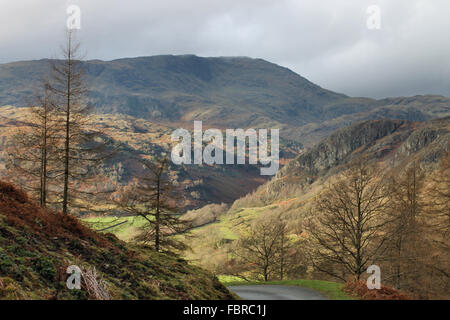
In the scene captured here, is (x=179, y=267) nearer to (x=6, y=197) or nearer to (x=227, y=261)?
(x=6, y=197)

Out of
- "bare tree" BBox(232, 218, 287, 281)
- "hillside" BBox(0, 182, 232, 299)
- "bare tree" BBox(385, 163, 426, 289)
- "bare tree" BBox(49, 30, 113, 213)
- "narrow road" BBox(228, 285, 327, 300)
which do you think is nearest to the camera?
"hillside" BBox(0, 182, 232, 299)

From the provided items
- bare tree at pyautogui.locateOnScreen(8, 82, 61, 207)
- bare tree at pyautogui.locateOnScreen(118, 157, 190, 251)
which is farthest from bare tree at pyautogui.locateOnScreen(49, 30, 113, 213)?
bare tree at pyautogui.locateOnScreen(118, 157, 190, 251)

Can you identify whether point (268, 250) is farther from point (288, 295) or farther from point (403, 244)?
point (288, 295)

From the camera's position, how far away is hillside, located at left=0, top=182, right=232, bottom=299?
12.5m

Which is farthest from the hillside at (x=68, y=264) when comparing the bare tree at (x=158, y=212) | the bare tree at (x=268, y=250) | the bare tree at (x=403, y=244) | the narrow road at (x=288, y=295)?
the bare tree at (x=268, y=250)

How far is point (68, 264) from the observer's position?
14.5 m

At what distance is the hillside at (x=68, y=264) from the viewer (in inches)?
491

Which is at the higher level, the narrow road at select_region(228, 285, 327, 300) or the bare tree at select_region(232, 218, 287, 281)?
the narrow road at select_region(228, 285, 327, 300)

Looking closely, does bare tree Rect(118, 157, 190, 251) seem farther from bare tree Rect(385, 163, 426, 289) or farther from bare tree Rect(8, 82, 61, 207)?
bare tree Rect(385, 163, 426, 289)

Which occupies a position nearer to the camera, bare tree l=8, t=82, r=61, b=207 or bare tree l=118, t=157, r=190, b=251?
bare tree l=8, t=82, r=61, b=207

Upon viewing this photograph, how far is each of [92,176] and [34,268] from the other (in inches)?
633
